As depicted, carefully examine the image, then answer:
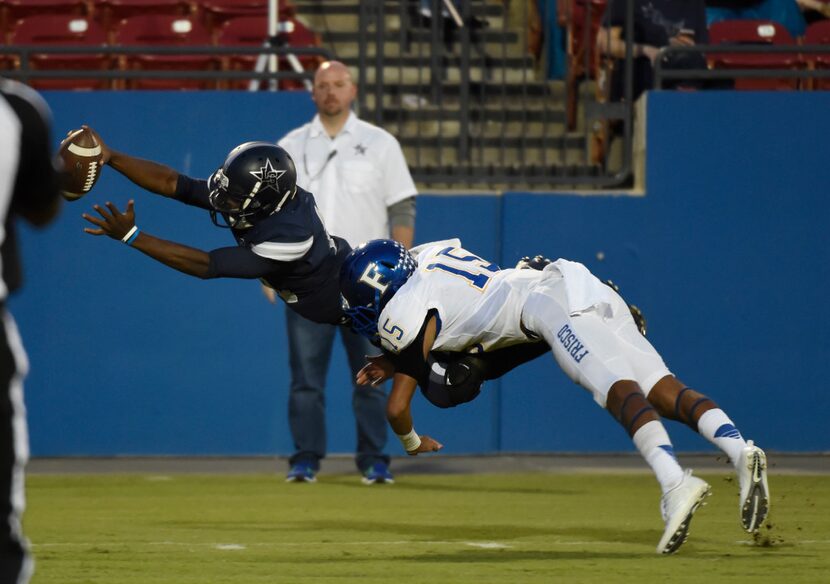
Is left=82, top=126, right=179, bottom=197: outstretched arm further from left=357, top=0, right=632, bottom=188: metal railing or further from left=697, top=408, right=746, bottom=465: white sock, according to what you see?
left=357, top=0, right=632, bottom=188: metal railing

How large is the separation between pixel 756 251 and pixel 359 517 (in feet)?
13.9

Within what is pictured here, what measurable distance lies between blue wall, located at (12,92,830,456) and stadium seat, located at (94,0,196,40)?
1.74 meters

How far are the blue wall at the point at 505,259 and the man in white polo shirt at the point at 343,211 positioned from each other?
3.41 ft

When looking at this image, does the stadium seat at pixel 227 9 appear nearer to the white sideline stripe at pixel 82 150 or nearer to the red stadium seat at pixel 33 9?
the red stadium seat at pixel 33 9

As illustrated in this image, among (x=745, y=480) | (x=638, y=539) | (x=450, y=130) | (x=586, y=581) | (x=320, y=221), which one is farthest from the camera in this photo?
(x=450, y=130)

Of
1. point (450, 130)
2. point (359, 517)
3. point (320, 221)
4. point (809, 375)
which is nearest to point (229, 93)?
point (450, 130)

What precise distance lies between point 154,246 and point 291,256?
2.39 ft

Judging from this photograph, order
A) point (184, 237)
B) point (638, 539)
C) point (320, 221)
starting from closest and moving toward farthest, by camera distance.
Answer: point (638, 539), point (320, 221), point (184, 237)

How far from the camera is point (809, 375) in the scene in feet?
34.4

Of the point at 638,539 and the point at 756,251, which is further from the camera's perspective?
the point at 756,251

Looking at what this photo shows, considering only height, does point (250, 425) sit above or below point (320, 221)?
Result: below

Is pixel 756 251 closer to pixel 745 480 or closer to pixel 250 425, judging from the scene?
pixel 250 425

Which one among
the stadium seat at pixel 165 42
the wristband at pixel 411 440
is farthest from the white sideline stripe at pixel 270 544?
the stadium seat at pixel 165 42

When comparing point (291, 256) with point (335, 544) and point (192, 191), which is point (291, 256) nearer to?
point (192, 191)
